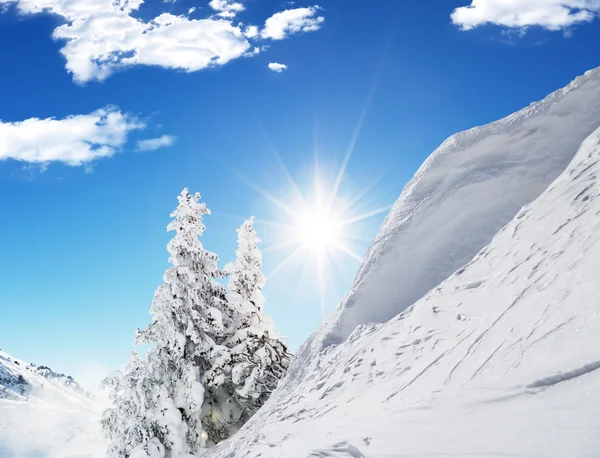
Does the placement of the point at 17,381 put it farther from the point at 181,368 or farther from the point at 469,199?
the point at 469,199

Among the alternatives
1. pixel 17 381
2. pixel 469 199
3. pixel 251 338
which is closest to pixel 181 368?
pixel 251 338

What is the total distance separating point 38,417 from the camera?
12888 cm

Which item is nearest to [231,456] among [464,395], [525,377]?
[464,395]

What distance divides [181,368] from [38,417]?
454 feet

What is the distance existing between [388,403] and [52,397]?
206094mm

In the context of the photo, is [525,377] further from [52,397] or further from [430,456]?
[52,397]

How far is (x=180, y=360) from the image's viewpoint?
16.6 meters

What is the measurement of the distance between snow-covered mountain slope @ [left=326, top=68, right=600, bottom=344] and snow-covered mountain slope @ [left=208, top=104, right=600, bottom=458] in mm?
1969

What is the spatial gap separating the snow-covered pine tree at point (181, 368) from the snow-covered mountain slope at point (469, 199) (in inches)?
257

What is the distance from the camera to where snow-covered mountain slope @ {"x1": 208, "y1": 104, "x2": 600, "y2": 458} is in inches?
144

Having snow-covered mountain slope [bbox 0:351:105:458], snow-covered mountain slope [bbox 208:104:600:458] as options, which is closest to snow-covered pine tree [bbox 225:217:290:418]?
snow-covered mountain slope [bbox 208:104:600:458]

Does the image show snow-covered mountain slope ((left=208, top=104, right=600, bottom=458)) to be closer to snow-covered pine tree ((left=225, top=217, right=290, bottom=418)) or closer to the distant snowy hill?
snow-covered pine tree ((left=225, top=217, right=290, bottom=418))

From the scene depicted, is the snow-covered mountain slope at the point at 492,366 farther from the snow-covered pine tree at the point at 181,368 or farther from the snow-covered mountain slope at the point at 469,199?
the snow-covered pine tree at the point at 181,368

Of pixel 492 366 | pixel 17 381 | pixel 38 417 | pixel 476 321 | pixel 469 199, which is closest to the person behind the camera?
pixel 492 366
